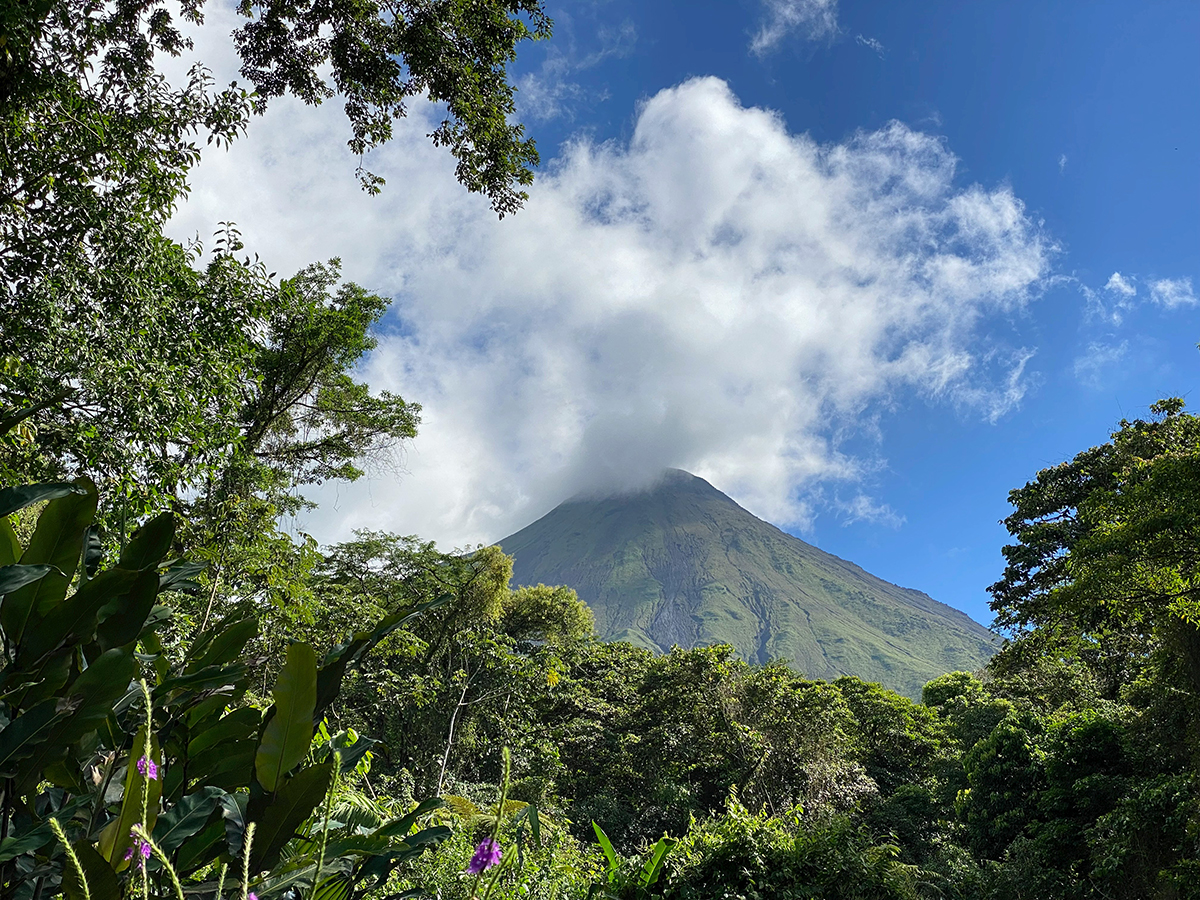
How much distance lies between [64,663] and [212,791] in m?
0.21

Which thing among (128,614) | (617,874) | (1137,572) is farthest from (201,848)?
(1137,572)

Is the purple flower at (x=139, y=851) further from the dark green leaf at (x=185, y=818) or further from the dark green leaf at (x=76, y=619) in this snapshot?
the dark green leaf at (x=76, y=619)

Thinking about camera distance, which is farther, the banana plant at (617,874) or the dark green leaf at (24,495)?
the banana plant at (617,874)

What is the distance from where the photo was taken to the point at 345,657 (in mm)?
689

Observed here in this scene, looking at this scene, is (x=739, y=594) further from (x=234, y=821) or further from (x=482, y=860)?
(x=234, y=821)

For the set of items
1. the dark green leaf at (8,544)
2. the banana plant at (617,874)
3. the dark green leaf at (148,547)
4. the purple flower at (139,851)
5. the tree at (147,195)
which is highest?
the tree at (147,195)

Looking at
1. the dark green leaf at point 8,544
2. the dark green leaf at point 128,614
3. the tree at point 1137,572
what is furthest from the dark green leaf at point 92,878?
the tree at point 1137,572

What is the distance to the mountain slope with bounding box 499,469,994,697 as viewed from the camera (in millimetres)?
102812

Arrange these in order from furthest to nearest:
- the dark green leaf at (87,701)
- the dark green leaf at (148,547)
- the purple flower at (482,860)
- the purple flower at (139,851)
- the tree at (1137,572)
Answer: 1. the tree at (1137,572)
2. the purple flower at (482,860)
3. the dark green leaf at (148,547)
4. the dark green leaf at (87,701)
5. the purple flower at (139,851)

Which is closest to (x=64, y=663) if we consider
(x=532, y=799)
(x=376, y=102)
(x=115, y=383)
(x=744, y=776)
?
(x=115, y=383)

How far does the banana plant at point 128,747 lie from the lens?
1.88ft

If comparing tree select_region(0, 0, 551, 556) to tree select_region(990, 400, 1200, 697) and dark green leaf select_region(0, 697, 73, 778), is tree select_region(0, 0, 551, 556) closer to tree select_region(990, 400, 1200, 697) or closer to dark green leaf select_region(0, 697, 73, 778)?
dark green leaf select_region(0, 697, 73, 778)

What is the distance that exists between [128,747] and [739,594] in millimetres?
133166

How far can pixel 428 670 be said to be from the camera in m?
11.8
